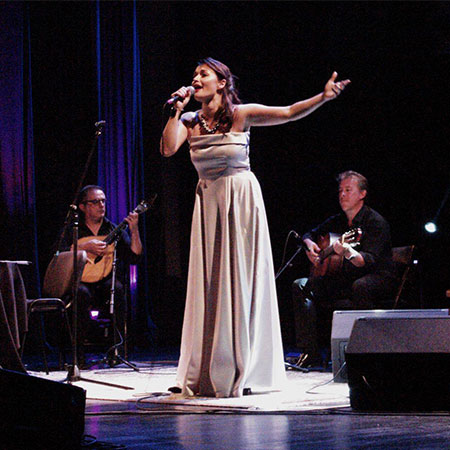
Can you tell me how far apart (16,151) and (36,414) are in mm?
5339

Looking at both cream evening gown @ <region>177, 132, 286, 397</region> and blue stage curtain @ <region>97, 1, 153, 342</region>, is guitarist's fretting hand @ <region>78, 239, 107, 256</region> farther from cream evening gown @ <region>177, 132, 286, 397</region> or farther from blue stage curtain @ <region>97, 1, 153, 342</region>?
cream evening gown @ <region>177, 132, 286, 397</region>

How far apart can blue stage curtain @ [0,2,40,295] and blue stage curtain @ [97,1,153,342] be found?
76cm

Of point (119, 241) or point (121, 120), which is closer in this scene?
point (119, 241)

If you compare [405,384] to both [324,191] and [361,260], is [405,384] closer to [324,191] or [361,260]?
[361,260]

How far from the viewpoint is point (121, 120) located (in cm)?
779

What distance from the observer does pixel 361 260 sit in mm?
5410

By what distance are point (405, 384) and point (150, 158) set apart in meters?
5.30

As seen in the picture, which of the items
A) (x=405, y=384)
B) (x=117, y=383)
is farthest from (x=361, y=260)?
(x=405, y=384)

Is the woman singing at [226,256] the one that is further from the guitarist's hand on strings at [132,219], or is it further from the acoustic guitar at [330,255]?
the guitarist's hand on strings at [132,219]

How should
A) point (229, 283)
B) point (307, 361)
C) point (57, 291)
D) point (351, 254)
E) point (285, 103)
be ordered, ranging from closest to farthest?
point (229, 283)
point (351, 254)
point (307, 361)
point (57, 291)
point (285, 103)

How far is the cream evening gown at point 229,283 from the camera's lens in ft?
13.1

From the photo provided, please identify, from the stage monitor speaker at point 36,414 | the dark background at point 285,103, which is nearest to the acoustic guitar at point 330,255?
the dark background at point 285,103

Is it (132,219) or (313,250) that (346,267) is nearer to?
(313,250)

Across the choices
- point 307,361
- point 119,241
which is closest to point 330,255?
point 307,361
